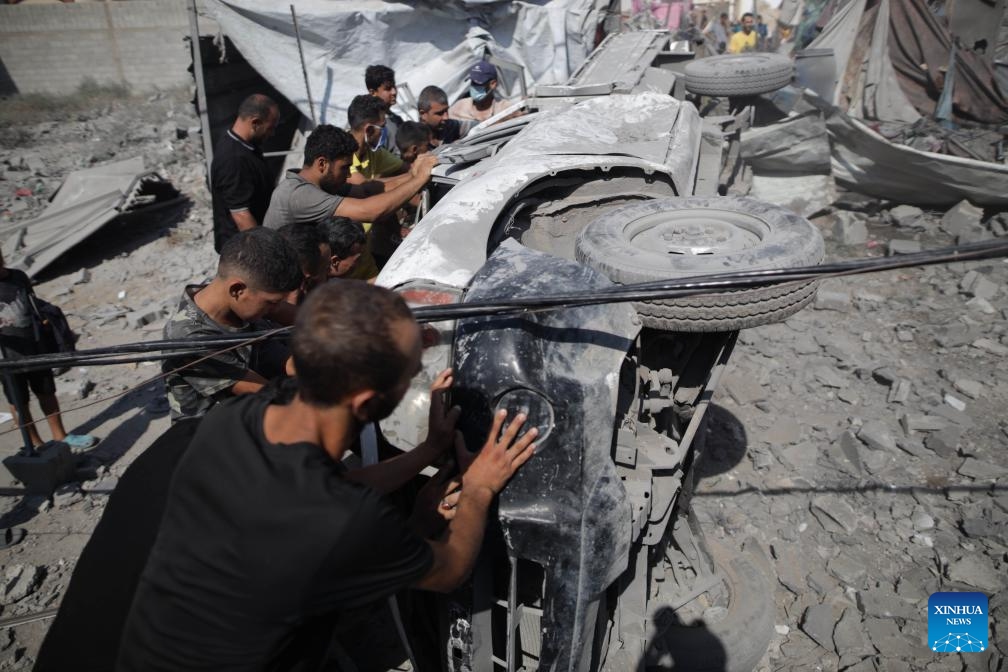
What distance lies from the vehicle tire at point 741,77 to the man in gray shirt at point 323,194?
444 cm

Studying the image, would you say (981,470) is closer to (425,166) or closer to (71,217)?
(425,166)

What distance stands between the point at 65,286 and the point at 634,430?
22.9ft

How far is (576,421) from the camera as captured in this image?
1.92 metres

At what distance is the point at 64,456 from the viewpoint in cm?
407

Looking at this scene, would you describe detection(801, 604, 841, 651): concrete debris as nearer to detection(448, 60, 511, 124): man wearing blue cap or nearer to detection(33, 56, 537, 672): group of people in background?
detection(33, 56, 537, 672): group of people in background

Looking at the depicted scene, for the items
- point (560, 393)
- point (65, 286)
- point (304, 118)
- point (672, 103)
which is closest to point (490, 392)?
point (560, 393)

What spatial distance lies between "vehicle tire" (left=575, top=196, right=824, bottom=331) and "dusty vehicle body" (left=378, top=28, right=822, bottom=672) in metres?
0.03

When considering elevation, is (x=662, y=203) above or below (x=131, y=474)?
above

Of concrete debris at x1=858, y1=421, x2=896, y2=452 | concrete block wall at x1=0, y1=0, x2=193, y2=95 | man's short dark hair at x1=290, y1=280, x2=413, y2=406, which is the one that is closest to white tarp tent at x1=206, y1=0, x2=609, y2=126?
concrete debris at x1=858, y1=421, x2=896, y2=452

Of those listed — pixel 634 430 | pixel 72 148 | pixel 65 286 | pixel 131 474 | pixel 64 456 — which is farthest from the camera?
pixel 72 148

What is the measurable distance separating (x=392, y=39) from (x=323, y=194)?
17.7 feet

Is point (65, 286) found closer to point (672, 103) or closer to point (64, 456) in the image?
point (64, 456)

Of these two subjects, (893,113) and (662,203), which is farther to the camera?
(893,113)

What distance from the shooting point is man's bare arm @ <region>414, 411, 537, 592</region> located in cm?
168
